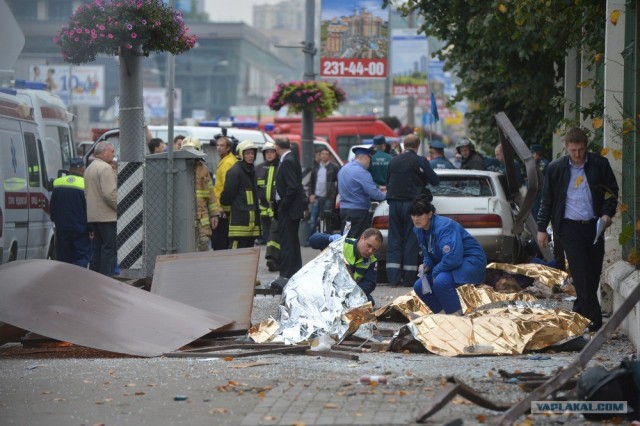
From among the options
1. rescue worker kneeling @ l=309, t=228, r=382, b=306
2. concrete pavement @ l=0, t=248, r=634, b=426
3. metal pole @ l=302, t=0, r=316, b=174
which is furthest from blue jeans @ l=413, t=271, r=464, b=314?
metal pole @ l=302, t=0, r=316, b=174

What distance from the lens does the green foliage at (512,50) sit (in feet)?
46.7

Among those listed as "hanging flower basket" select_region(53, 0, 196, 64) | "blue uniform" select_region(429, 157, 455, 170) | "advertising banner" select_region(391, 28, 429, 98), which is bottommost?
"blue uniform" select_region(429, 157, 455, 170)

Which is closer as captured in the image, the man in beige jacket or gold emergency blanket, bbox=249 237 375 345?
gold emergency blanket, bbox=249 237 375 345

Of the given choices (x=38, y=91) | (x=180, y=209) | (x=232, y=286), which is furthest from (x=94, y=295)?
(x=38, y=91)

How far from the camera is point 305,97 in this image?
80.8ft

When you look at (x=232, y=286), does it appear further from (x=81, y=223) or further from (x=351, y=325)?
(x=81, y=223)

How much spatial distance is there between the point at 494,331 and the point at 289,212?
20.1 feet

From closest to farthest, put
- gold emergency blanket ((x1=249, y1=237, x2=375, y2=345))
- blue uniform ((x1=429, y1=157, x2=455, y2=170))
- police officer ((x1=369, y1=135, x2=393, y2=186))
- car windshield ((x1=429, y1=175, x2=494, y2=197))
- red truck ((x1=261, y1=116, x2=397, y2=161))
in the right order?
gold emergency blanket ((x1=249, y1=237, x2=375, y2=345)) → car windshield ((x1=429, y1=175, x2=494, y2=197)) → police officer ((x1=369, y1=135, x2=393, y2=186)) → blue uniform ((x1=429, y1=157, x2=455, y2=170)) → red truck ((x1=261, y1=116, x2=397, y2=161))

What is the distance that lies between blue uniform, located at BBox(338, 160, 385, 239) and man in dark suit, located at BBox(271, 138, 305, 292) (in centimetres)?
138

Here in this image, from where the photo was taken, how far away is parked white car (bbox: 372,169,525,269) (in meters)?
15.8

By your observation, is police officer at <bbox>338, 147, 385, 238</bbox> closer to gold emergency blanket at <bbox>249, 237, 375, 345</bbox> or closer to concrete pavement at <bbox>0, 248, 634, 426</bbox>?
gold emergency blanket at <bbox>249, 237, 375, 345</bbox>

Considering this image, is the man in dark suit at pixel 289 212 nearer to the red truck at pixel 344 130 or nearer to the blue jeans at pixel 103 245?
the blue jeans at pixel 103 245

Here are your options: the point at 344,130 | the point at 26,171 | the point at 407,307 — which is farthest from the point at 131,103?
the point at 344,130

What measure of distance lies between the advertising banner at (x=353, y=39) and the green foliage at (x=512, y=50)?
274cm
